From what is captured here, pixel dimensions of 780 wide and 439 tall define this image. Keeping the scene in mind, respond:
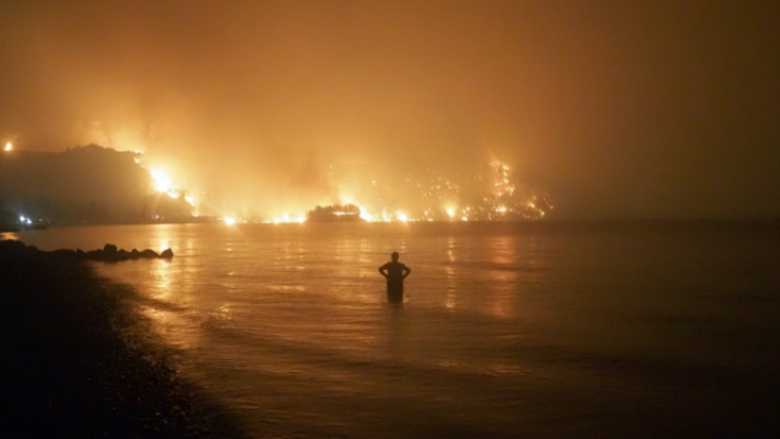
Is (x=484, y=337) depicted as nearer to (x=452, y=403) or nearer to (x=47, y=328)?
(x=452, y=403)

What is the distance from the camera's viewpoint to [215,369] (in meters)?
13.9

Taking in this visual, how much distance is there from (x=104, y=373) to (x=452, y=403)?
276 inches

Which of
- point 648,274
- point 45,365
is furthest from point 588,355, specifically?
point 648,274

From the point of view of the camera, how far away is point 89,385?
1155cm

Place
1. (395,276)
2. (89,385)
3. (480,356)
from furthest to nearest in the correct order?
(395,276) < (480,356) < (89,385)

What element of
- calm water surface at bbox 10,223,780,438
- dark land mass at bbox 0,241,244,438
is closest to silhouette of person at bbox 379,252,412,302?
→ calm water surface at bbox 10,223,780,438

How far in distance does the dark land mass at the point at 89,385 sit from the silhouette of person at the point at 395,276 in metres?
8.96

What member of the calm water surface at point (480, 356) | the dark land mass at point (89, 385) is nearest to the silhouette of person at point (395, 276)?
the calm water surface at point (480, 356)

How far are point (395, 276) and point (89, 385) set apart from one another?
1346 cm

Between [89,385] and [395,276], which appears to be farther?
[395,276]

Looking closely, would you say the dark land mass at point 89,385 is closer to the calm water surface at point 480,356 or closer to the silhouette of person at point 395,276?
the calm water surface at point 480,356

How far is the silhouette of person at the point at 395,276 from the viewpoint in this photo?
2292 centimetres

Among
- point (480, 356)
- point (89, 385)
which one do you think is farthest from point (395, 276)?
point (89, 385)

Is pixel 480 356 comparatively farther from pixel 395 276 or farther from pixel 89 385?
pixel 89 385
